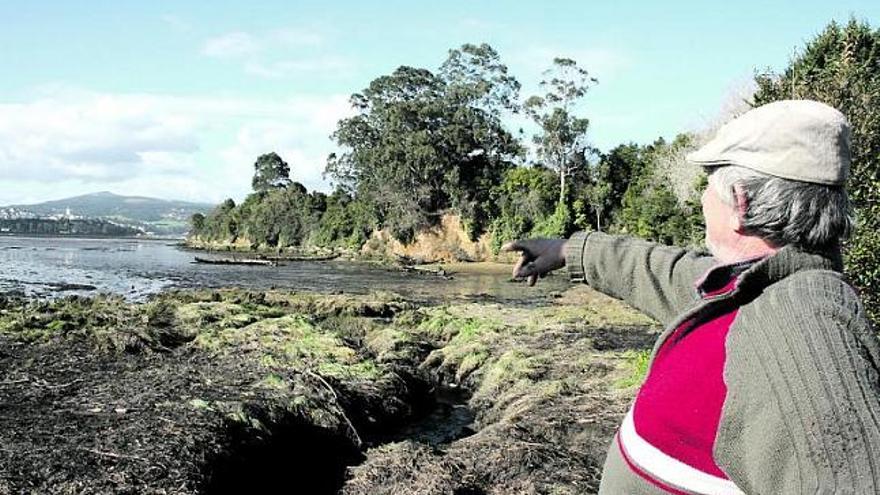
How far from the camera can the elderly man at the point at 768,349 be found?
4.16ft

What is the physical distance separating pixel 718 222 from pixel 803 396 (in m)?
0.44

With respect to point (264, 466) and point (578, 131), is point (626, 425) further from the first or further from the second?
point (578, 131)

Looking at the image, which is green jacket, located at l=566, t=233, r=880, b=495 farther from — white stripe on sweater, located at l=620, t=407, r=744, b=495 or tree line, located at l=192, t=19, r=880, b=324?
tree line, located at l=192, t=19, r=880, b=324

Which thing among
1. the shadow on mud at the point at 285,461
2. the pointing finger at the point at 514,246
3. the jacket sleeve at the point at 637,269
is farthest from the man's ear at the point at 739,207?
the shadow on mud at the point at 285,461

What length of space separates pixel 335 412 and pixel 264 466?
126cm

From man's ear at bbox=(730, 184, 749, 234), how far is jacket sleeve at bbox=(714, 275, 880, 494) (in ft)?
0.55

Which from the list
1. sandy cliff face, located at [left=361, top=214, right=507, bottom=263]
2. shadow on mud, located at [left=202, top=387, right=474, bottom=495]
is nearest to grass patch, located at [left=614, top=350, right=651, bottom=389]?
shadow on mud, located at [left=202, top=387, right=474, bottom=495]

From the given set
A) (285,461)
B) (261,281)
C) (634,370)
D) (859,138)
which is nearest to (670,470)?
(285,461)

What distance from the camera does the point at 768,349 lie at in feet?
4.37

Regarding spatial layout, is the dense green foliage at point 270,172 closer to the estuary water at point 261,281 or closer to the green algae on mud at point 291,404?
the estuary water at point 261,281

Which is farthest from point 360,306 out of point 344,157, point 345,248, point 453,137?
point 344,157

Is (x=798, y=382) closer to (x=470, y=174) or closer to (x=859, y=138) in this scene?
(x=859, y=138)

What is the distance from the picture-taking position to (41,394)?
7617 millimetres

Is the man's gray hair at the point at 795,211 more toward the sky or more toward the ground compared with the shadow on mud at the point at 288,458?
more toward the sky
